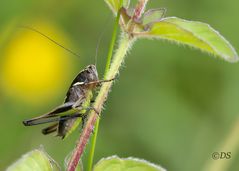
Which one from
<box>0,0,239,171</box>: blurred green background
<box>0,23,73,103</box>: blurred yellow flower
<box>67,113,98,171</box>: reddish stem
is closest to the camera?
<box>67,113,98,171</box>: reddish stem

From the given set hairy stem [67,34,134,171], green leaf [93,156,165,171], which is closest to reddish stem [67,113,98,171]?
hairy stem [67,34,134,171]

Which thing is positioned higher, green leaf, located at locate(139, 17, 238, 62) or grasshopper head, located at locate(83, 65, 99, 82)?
green leaf, located at locate(139, 17, 238, 62)

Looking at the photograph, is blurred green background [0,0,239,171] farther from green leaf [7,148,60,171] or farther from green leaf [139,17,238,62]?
green leaf [7,148,60,171]

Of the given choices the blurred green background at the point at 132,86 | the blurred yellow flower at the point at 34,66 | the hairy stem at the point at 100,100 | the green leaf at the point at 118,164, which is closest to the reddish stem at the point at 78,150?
the hairy stem at the point at 100,100

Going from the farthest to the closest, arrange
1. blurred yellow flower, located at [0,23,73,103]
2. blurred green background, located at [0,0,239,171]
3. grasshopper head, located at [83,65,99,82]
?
blurred yellow flower, located at [0,23,73,103] < blurred green background, located at [0,0,239,171] < grasshopper head, located at [83,65,99,82]

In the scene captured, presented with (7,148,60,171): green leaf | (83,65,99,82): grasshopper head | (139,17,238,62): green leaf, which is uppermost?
(139,17,238,62): green leaf

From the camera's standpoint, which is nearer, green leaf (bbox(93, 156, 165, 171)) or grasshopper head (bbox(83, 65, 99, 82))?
green leaf (bbox(93, 156, 165, 171))

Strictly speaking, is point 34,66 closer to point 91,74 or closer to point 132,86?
point 132,86

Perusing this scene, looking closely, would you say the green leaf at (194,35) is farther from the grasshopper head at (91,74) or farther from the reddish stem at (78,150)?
the grasshopper head at (91,74)

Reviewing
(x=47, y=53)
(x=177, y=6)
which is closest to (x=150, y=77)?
(x=177, y=6)
